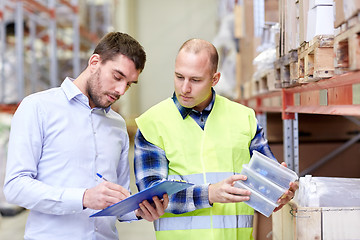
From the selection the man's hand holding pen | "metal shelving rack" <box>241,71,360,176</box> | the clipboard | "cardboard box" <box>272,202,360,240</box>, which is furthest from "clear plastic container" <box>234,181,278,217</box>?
"metal shelving rack" <box>241,71,360,176</box>

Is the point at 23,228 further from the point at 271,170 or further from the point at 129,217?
the point at 271,170

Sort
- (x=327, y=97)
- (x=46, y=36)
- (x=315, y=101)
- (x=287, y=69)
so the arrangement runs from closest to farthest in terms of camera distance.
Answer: (x=327, y=97) → (x=315, y=101) → (x=287, y=69) → (x=46, y=36)

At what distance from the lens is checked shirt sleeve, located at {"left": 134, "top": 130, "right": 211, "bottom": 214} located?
2281 millimetres

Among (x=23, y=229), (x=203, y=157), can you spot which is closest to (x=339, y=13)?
(x=203, y=157)

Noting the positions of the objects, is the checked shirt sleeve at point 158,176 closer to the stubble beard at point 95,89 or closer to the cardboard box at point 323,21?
the stubble beard at point 95,89

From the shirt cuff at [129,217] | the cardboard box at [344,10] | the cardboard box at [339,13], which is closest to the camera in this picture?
the cardboard box at [344,10]

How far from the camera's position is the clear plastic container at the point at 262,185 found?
2084 millimetres

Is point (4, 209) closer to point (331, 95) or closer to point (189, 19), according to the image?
point (331, 95)

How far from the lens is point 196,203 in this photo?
2291mm

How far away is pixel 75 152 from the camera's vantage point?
2322 millimetres

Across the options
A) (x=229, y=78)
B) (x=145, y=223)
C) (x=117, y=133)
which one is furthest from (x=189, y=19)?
(x=117, y=133)

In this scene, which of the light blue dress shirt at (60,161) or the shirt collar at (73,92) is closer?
the light blue dress shirt at (60,161)

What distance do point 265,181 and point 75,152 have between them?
3.09 feet

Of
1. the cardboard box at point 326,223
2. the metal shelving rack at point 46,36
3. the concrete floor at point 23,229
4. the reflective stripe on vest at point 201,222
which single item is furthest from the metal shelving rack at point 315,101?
the metal shelving rack at point 46,36
